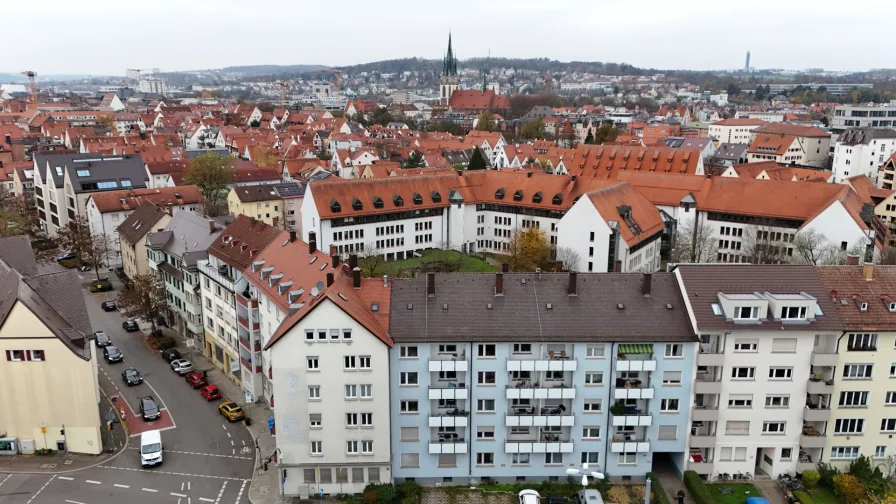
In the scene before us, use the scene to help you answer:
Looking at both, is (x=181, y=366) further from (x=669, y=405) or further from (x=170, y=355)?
(x=669, y=405)

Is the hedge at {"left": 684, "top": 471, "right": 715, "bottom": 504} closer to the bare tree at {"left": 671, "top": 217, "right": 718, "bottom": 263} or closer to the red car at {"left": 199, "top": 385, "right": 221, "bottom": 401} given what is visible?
the red car at {"left": 199, "top": 385, "right": 221, "bottom": 401}

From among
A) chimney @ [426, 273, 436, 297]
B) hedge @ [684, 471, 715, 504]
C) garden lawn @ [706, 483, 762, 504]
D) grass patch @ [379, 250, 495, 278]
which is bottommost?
garden lawn @ [706, 483, 762, 504]

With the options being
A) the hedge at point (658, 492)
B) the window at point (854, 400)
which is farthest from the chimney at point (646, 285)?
the window at point (854, 400)

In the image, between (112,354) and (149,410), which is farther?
(112,354)

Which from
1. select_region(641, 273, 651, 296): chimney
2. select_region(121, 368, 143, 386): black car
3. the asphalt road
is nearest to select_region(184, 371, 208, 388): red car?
the asphalt road

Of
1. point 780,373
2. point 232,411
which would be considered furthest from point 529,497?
point 232,411

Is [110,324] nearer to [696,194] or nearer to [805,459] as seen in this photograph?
[805,459]

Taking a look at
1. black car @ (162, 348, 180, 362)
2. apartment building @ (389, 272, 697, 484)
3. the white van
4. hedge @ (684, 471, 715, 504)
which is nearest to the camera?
hedge @ (684, 471, 715, 504)
